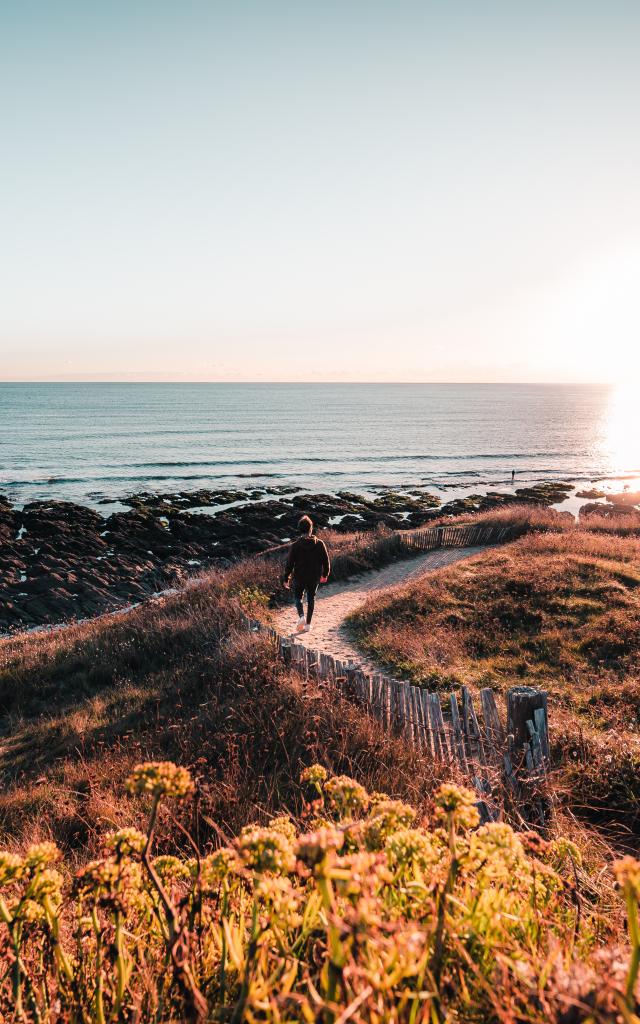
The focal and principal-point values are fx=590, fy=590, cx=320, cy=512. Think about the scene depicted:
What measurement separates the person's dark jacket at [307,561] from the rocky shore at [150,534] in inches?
469

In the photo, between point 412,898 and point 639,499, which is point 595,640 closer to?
point 412,898

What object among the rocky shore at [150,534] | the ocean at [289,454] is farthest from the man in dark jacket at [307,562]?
the ocean at [289,454]

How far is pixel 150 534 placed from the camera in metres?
32.4

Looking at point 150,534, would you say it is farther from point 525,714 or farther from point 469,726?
point 525,714

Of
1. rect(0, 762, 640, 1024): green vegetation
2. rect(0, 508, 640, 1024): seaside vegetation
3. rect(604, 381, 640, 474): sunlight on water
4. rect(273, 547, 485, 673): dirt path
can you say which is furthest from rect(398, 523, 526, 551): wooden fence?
rect(604, 381, 640, 474): sunlight on water

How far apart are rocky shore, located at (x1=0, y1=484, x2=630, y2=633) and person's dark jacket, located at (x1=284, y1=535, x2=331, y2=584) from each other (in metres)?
11.9

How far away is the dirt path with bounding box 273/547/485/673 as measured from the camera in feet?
37.3

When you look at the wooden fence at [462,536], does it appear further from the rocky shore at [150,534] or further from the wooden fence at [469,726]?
the wooden fence at [469,726]

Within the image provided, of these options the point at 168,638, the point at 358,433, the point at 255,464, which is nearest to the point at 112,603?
the point at 168,638

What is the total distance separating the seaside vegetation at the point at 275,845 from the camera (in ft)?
3.83

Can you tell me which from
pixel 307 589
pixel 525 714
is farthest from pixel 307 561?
pixel 525 714

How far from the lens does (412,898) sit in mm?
1510

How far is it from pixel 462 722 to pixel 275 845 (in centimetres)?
602

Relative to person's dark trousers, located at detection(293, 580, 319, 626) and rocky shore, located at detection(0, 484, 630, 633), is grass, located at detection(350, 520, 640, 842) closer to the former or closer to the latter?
person's dark trousers, located at detection(293, 580, 319, 626)
